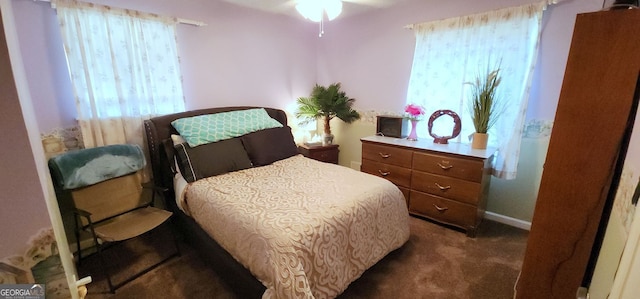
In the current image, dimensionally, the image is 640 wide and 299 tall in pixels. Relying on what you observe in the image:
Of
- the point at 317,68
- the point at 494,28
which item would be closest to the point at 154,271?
the point at 317,68

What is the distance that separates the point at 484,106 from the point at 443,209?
1023mm

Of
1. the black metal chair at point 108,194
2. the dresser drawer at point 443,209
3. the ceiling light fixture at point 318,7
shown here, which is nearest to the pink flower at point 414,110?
the dresser drawer at point 443,209

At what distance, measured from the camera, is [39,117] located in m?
1.90

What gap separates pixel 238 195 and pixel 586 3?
2987 mm

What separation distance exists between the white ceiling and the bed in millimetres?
1436

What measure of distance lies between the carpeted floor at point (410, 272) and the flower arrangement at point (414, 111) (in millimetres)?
1237

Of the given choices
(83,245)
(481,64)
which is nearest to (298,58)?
(481,64)

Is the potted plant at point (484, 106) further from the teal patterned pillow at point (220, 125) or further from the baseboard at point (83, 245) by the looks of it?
the baseboard at point (83, 245)

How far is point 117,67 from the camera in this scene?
7.11 feet

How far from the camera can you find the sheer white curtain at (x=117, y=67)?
1.97 metres

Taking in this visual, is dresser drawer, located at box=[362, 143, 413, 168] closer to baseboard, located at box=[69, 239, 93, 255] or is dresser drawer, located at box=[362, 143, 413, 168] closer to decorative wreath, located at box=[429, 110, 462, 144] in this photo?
decorative wreath, located at box=[429, 110, 462, 144]

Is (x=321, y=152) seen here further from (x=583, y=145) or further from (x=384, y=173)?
(x=583, y=145)

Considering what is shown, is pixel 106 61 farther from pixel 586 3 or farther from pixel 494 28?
pixel 586 3

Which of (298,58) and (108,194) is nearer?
(108,194)
